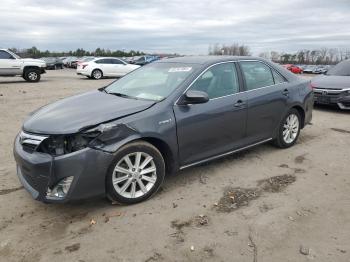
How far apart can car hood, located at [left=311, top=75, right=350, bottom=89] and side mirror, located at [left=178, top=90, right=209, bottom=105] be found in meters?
6.65

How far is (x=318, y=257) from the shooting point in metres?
3.16

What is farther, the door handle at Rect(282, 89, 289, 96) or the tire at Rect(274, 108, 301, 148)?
the tire at Rect(274, 108, 301, 148)

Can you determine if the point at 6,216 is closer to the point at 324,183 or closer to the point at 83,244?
the point at 83,244

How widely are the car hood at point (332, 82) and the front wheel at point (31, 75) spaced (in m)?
13.7

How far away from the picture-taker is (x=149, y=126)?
411 cm

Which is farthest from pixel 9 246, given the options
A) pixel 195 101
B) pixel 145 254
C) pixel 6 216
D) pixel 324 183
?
pixel 324 183

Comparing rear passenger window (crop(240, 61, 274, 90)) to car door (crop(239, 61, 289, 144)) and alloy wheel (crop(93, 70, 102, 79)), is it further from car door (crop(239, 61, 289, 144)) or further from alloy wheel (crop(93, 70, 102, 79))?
alloy wheel (crop(93, 70, 102, 79))

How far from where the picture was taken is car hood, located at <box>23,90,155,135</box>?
3.84 metres

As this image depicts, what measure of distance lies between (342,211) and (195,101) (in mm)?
2030

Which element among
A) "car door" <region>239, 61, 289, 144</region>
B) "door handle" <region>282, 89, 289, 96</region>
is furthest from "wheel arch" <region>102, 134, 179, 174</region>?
"door handle" <region>282, 89, 289, 96</region>

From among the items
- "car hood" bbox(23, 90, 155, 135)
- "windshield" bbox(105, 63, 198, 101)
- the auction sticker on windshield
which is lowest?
"car hood" bbox(23, 90, 155, 135)

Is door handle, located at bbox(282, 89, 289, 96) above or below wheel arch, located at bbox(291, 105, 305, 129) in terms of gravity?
above

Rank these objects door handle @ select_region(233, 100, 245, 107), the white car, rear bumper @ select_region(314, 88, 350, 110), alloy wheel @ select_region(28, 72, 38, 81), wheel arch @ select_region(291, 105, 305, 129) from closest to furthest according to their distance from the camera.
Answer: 1. door handle @ select_region(233, 100, 245, 107)
2. wheel arch @ select_region(291, 105, 305, 129)
3. rear bumper @ select_region(314, 88, 350, 110)
4. alloy wheel @ select_region(28, 72, 38, 81)
5. the white car

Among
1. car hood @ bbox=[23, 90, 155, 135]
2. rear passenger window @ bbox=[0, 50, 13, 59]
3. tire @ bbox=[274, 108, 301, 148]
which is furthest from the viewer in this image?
rear passenger window @ bbox=[0, 50, 13, 59]
